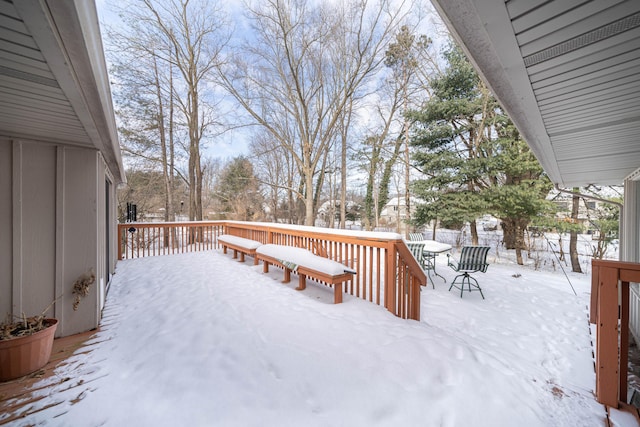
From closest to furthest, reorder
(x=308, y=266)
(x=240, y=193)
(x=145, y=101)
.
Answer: (x=308, y=266)
(x=145, y=101)
(x=240, y=193)

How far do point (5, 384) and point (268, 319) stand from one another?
201cm

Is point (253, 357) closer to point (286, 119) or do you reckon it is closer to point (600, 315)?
point (600, 315)

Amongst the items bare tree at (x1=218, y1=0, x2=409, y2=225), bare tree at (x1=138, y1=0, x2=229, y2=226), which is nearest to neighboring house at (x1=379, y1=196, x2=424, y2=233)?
bare tree at (x1=218, y1=0, x2=409, y2=225)

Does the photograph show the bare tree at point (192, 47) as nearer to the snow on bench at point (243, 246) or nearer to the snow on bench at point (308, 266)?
the snow on bench at point (243, 246)

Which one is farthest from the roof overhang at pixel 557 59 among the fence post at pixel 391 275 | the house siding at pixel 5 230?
the house siding at pixel 5 230

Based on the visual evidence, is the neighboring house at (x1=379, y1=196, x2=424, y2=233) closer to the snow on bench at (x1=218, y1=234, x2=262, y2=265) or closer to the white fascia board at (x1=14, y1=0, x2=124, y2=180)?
the snow on bench at (x1=218, y1=234, x2=262, y2=265)

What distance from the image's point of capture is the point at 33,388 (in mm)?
1822

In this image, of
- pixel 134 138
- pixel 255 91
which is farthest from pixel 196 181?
pixel 255 91

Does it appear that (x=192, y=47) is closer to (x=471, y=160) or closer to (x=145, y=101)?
(x=145, y=101)

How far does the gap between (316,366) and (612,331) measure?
1.96m

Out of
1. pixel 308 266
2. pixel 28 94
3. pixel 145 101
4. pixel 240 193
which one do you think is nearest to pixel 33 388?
pixel 28 94

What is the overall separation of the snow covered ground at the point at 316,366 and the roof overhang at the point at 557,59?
2087mm

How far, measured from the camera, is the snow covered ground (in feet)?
5.13

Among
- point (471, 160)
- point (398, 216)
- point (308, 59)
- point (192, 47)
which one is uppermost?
point (192, 47)
